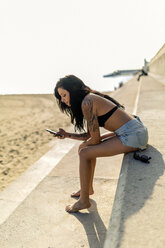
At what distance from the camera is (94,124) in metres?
2.72

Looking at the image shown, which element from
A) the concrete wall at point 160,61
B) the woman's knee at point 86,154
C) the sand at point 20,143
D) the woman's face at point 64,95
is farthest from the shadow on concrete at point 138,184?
the concrete wall at point 160,61

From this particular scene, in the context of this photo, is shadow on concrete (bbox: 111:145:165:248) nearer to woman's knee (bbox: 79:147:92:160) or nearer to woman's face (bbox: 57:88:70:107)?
woman's knee (bbox: 79:147:92:160)

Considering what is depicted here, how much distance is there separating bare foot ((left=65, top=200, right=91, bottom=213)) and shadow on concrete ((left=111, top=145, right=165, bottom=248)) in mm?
671

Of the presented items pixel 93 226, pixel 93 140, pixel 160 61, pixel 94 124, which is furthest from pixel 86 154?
pixel 160 61

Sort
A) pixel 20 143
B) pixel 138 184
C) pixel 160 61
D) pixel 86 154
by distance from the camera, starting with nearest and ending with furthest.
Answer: pixel 138 184 → pixel 86 154 → pixel 20 143 → pixel 160 61

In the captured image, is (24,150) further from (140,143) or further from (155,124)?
(140,143)

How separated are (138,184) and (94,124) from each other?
789mm

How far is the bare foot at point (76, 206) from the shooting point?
2.85m

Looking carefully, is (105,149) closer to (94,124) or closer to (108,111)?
(94,124)

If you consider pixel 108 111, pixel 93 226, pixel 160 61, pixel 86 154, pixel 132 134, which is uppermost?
pixel 108 111

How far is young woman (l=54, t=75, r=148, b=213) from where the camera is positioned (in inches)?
107

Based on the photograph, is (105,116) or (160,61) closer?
(105,116)

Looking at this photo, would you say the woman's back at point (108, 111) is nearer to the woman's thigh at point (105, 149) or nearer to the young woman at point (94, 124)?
the young woman at point (94, 124)

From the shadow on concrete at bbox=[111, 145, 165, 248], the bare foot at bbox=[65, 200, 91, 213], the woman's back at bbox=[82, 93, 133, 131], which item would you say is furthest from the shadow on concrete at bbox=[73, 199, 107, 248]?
the woman's back at bbox=[82, 93, 133, 131]
